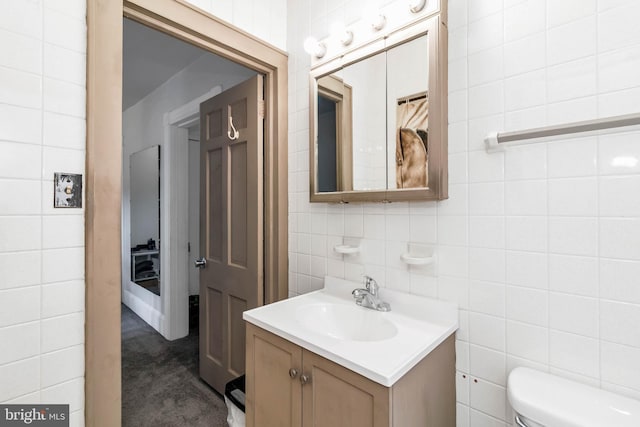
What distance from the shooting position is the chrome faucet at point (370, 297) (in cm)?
122

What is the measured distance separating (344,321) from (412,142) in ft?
2.61

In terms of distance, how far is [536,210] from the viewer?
92cm

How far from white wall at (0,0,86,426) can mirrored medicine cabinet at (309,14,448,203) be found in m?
0.96

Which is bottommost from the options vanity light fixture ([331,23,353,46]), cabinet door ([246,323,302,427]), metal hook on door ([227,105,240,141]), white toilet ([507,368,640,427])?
cabinet door ([246,323,302,427])

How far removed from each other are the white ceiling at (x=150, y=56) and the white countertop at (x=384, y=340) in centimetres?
201

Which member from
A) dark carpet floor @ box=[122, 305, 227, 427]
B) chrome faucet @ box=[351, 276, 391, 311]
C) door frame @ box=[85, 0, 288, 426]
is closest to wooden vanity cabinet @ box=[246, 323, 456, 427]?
chrome faucet @ box=[351, 276, 391, 311]

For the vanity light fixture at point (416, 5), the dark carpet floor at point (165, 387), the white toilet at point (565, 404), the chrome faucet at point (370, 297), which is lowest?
the dark carpet floor at point (165, 387)

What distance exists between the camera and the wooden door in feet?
5.58

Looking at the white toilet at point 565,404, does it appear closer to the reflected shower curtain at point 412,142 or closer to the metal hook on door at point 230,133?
the reflected shower curtain at point 412,142

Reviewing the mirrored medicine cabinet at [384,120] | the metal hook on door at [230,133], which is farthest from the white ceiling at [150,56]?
the mirrored medicine cabinet at [384,120]

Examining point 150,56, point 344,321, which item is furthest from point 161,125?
point 344,321

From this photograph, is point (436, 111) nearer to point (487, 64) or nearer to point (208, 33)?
point (487, 64)

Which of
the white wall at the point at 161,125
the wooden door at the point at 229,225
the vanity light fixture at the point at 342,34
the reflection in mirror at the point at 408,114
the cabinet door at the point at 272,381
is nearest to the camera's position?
the cabinet door at the point at 272,381

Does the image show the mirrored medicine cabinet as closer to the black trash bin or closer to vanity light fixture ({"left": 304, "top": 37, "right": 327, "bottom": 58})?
vanity light fixture ({"left": 304, "top": 37, "right": 327, "bottom": 58})
